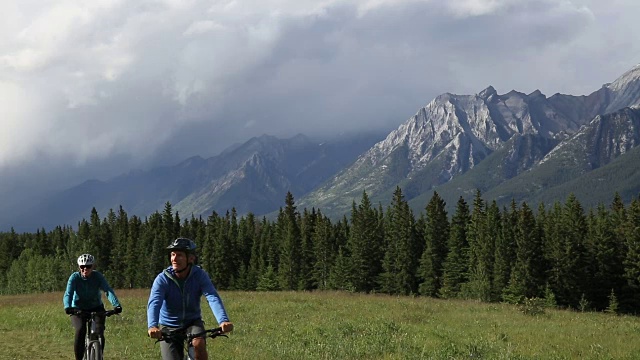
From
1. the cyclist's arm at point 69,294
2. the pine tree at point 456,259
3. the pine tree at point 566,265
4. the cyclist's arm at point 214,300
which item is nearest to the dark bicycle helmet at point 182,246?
the cyclist's arm at point 214,300

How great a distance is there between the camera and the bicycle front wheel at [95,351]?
11.9 metres

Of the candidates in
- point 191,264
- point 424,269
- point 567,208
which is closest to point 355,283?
point 424,269

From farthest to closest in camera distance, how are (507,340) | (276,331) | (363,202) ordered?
(363,202) → (276,331) → (507,340)

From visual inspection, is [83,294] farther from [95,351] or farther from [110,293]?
[95,351]

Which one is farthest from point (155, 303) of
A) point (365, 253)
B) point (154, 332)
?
point (365, 253)

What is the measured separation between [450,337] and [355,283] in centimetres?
6321

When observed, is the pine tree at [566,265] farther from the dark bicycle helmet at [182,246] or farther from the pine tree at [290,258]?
the dark bicycle helmet at [182,246]

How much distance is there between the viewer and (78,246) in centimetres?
9425

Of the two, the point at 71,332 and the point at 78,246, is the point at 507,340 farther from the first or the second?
the point at 78,246

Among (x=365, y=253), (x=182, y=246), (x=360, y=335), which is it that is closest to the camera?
(x=182, y=246)

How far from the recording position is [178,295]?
8406mm

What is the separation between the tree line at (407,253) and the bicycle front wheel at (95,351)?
54.6 meters

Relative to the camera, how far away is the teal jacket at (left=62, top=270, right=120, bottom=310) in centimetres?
1284

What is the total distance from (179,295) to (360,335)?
518 inches
